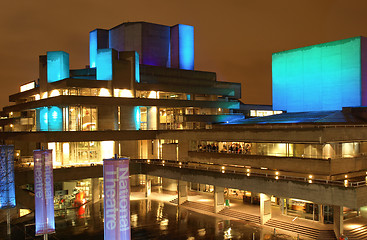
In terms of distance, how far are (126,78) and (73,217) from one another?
2601 cm

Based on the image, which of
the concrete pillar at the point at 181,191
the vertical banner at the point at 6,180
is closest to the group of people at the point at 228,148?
the concrete pillar at the point at 181,191

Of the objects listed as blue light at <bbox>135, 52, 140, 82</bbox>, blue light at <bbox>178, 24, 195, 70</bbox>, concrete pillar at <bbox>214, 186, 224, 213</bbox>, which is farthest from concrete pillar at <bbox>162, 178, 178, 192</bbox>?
blue light at <bbox>178, 24, 195, 70</bbox>

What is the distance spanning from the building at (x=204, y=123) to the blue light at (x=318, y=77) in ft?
0.63

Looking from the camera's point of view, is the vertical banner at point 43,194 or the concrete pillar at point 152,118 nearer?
the vertical banner at point 43,194

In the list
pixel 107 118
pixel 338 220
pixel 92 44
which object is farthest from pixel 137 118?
pixel 338 220

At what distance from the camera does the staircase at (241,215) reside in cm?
4312

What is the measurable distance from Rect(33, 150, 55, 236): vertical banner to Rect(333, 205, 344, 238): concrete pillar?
93.9ft

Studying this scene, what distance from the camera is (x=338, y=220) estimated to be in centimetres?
3509

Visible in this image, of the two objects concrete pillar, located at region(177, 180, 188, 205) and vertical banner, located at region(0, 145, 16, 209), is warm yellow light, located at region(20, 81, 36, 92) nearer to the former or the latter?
vertical banner, located at region(0, 145, 16, 209)

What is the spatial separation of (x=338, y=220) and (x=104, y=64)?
44403mm

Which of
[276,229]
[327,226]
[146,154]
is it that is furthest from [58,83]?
[327,226]

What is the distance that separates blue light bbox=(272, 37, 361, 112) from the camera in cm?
5750

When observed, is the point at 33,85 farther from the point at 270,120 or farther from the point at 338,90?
the point at 338,90

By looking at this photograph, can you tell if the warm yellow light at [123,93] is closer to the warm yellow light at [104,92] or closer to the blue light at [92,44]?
the warm yellow light at [104,92]
